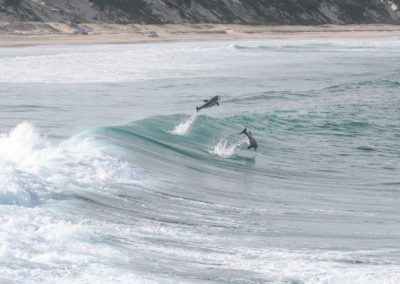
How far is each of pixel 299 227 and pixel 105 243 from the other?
3.78 meters

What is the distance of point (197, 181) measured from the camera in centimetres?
1989

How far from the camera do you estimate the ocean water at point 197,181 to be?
12938 millimetres

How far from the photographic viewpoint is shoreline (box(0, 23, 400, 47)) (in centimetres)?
6494

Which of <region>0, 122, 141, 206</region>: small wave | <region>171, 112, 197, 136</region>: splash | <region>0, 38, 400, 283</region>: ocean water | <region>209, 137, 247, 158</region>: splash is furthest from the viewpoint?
<region>171, 112, 197, 136</region>: splash

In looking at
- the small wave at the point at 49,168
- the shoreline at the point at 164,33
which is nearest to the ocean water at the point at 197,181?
the small wave at the point at 49,168

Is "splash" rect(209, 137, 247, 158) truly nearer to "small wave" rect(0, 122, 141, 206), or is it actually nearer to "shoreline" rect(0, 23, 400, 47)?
"small wave" rect(0, 122, 141, 206)

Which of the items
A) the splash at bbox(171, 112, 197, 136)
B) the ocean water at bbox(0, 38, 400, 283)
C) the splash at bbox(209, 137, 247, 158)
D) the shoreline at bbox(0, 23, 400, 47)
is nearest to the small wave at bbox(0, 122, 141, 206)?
the ocean water at bbox(0, 38, 400, 283)

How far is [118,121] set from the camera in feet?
89.7

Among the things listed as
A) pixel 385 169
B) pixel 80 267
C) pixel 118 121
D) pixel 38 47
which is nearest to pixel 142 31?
pixel 38 47

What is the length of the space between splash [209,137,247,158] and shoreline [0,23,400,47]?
117 feet

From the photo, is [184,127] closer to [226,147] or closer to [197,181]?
[226,147]

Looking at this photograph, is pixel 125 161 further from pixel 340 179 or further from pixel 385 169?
pixel 385 169

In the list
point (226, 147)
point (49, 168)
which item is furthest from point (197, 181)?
point (226, 147)

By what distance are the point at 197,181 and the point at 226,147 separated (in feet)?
16.0
